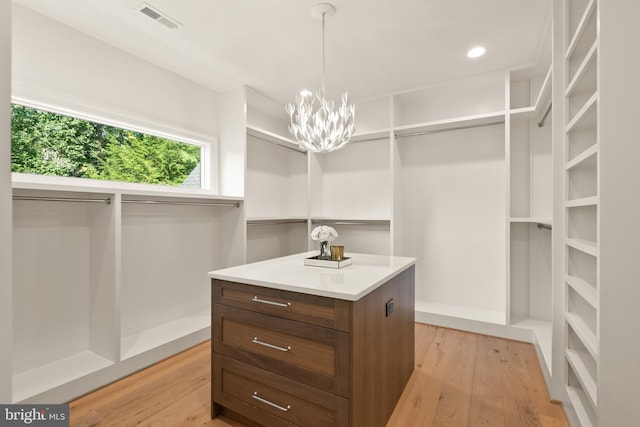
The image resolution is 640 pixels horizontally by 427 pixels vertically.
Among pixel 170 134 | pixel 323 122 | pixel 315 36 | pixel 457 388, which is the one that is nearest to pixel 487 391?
pixel 457 388

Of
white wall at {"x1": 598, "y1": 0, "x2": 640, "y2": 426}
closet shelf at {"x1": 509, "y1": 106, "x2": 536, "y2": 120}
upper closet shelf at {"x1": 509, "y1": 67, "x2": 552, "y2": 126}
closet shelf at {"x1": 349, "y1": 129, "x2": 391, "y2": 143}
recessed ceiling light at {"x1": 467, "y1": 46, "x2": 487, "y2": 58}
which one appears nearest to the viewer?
white wall at {"x1": 598, "y1": 0, "x2": 640, "y2": 426}

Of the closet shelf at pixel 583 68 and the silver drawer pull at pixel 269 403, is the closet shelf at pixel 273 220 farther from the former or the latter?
the closet shelf at pixel 583 68

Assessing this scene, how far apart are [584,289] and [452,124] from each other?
7.01 feet

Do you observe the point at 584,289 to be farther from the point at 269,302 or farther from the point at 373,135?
the point at 373,135

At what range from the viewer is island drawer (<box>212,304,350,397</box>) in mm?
1365

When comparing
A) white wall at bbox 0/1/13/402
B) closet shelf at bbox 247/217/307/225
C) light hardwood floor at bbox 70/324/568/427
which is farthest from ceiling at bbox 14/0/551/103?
light hardwood floor at bbox 70/324/568/427

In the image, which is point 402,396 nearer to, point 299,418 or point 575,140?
point 299,418

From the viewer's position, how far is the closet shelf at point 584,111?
132 cm

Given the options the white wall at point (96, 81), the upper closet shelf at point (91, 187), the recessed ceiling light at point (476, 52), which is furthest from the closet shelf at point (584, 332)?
the white wall at point (96, 81)

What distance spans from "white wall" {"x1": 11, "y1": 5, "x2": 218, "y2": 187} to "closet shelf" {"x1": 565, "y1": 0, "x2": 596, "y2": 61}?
3048 millimetres

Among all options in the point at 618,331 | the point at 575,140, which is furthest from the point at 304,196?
the point at 618,331

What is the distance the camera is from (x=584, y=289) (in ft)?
4.92

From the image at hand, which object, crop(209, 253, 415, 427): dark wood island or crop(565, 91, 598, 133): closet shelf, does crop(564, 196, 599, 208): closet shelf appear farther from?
crop(209, 253, 415, 427): dark wood island

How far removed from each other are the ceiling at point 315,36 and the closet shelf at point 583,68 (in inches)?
29.1
